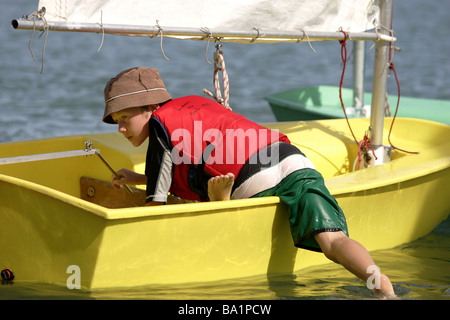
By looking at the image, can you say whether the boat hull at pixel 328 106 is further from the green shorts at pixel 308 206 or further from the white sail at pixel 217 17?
the green shorts at pixel 308 206

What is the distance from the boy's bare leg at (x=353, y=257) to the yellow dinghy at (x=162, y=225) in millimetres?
210

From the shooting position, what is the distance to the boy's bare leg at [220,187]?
102 inches

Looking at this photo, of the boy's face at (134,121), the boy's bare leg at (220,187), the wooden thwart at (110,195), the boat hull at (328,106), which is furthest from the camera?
the boat hull at (328,106)

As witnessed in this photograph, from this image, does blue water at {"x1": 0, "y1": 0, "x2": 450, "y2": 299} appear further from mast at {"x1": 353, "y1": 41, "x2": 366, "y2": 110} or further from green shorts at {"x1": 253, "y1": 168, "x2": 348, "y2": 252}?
mast at {"x1": 353, "y1": 41, "x2": 366, "y2": 110}

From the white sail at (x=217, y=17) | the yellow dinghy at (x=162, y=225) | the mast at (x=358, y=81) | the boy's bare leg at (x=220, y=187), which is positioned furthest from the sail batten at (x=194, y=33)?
the mast at (x=358, y=81)

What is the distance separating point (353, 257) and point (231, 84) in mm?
7486

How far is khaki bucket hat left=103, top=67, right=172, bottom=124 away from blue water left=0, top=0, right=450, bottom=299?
2.03 ft

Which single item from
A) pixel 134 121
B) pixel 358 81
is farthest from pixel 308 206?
pixel 358 81

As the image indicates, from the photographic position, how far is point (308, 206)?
2613 millimetres

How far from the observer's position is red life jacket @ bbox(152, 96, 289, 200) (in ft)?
8.59

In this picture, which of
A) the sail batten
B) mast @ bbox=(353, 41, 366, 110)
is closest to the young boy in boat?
the sail batten

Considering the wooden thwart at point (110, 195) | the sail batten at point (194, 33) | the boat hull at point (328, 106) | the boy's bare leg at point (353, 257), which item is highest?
the boat hull at point (328, 106)

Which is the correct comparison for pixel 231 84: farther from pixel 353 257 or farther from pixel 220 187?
pixel 353 257
